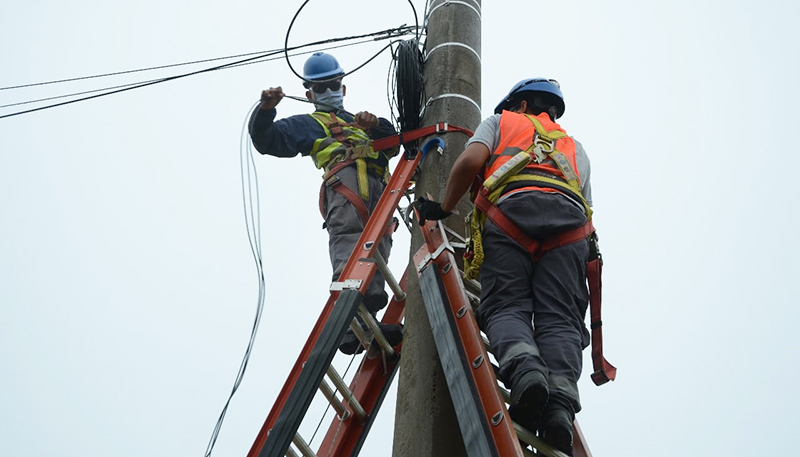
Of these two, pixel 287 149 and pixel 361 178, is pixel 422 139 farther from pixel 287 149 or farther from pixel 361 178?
pixel 287 149

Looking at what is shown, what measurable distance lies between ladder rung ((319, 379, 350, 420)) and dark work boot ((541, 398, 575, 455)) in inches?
55.4

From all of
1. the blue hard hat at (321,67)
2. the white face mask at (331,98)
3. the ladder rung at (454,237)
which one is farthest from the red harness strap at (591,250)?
the blue hard hat at (321,67)

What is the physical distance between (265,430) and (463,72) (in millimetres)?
2494

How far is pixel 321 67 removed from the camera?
598cm

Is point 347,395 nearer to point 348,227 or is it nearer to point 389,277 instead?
point 389,277

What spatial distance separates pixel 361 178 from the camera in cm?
517

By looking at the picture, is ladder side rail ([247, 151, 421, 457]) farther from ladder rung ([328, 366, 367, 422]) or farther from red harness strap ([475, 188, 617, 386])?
red harness strap ([475, 188, 617, 386])

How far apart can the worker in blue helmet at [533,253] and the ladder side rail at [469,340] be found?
7 centimetres

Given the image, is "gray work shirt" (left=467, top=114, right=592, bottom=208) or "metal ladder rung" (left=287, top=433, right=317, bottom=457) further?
"metal ladder rung" (left=287, top=433, right=317, bottom=457)

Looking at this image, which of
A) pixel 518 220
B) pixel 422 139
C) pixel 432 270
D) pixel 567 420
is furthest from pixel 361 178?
pixel 567 420

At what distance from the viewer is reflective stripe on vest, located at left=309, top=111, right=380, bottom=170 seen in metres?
5.25

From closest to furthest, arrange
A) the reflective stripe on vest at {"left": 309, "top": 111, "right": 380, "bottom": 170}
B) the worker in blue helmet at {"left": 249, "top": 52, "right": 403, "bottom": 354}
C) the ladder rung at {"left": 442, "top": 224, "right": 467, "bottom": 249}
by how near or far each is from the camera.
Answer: the ladder rung at {"left": 442, "top": 224, "right": 467, "bottom": 249}, the worker in blue helmet at {"left": 249, "top": 52, "right": 403, "bottom": 354}, the reflective stripe on vest at {"left": 309, "top": 111, "right": 380, "bottom": 170}

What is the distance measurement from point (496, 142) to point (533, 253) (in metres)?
0.60

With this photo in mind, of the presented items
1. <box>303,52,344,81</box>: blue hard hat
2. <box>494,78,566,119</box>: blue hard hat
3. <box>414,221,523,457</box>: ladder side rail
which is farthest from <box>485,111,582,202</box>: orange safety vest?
<box>303,52,344,81</box>: blue hard hat
